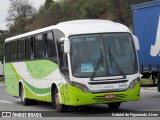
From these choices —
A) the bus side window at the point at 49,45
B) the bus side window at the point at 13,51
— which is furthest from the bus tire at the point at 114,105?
the bus side window at the point at 13,51

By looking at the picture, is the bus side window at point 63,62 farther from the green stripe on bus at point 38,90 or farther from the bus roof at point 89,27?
the green stripe on bus at point 38,90

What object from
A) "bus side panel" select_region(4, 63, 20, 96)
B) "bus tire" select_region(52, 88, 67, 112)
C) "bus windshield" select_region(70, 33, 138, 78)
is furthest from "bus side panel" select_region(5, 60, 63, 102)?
"bus windshield" select_region(70, 33, 138, 78)

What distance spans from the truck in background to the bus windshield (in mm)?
5252

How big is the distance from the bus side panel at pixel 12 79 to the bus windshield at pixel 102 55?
24.1ft

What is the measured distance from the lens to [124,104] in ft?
64.0

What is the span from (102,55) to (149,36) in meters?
6.43

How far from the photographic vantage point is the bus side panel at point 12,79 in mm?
23019

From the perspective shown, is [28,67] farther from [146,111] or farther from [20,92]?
[146,111]

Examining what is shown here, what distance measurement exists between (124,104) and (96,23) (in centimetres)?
427

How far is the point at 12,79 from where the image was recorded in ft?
78.5

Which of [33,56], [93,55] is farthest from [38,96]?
[93,55]

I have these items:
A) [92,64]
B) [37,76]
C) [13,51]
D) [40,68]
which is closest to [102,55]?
[92,64]

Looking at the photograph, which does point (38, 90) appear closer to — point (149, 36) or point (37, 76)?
point (37, 76)

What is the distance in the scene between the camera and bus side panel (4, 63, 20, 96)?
23019 mm
